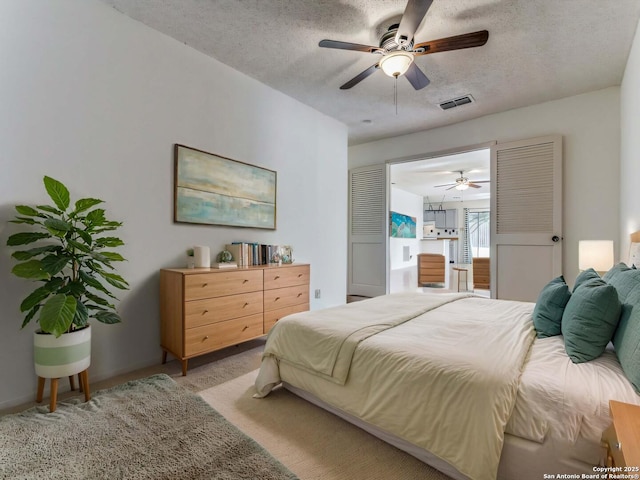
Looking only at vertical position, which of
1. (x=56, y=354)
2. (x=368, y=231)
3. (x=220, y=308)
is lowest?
(x=56, y=354)

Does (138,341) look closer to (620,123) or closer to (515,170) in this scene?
(515,170)

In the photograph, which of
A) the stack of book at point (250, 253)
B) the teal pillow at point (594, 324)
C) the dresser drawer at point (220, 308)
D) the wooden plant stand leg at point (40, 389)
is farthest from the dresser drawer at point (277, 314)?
the teal pillow at point (594, 324)

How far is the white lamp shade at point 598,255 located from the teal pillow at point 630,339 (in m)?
1.87

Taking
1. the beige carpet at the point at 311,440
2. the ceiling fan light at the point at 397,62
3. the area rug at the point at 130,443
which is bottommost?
the beige carpet at the point at 311,440

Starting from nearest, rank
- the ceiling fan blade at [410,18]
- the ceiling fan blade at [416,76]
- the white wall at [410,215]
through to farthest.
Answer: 1. the ceiling fan blade at [410,18]
2. the ceiling fan blade at [416,76]
3. the white wall at [410,215]

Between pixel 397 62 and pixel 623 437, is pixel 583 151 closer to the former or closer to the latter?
pixel 397 62

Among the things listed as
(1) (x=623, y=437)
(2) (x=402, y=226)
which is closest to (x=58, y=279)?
(1) (x=623, y=437)

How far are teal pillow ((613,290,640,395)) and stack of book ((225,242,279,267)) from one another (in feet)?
8.66

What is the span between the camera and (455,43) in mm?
2170

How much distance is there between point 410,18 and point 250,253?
2.28 metres

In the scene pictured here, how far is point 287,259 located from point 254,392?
1594mm

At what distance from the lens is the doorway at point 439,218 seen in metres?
6.14

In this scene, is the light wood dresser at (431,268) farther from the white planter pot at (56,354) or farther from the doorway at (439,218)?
the white planter pot at (56,354)

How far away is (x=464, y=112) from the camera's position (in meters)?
4.05
